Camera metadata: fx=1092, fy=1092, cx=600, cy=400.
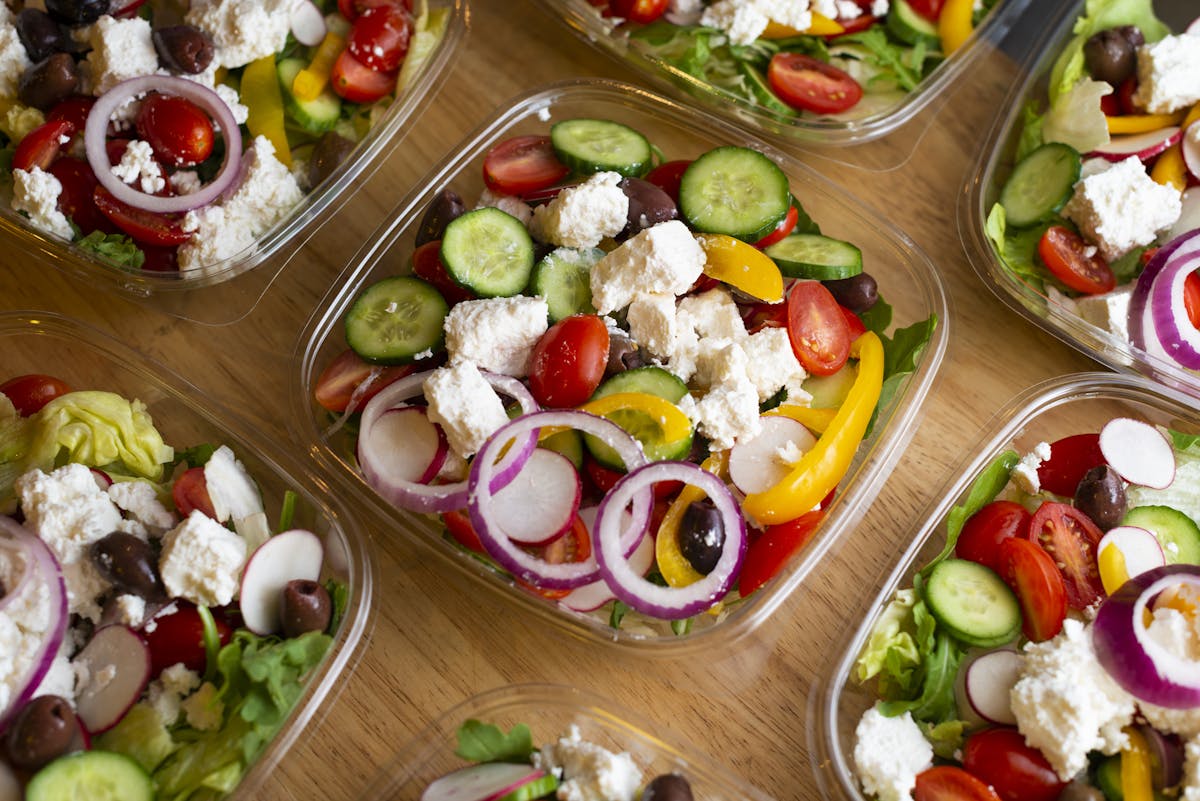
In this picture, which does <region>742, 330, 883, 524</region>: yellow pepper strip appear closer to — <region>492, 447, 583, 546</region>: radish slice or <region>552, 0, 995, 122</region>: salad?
<region>492, 447, 583, 546</region>: radish slice

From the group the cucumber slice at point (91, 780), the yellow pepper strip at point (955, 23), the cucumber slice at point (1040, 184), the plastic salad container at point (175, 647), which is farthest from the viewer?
the yellow pepper strip at point (955, 23)

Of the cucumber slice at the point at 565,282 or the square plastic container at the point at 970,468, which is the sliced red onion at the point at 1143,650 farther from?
the cucumber slice at the point at 565,282

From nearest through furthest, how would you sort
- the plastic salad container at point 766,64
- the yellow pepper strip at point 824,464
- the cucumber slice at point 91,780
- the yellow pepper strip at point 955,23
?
the cucumber slice at point 91,780 < the yellow pepper strip at point 824,464 < the plastic salad container at point 766,64 < the yellow pepper strip at point 955,23

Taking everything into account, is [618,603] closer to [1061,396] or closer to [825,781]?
[825,781]

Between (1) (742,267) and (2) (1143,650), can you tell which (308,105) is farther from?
(2) (1143,650)

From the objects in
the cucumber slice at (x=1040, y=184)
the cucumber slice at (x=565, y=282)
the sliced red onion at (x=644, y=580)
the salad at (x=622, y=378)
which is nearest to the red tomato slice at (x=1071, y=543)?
the salad at (x=622, y=378)

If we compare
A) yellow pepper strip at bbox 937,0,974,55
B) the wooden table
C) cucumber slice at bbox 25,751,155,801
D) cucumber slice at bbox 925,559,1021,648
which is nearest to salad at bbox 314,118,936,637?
the wooden table

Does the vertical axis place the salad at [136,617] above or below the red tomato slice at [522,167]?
below
